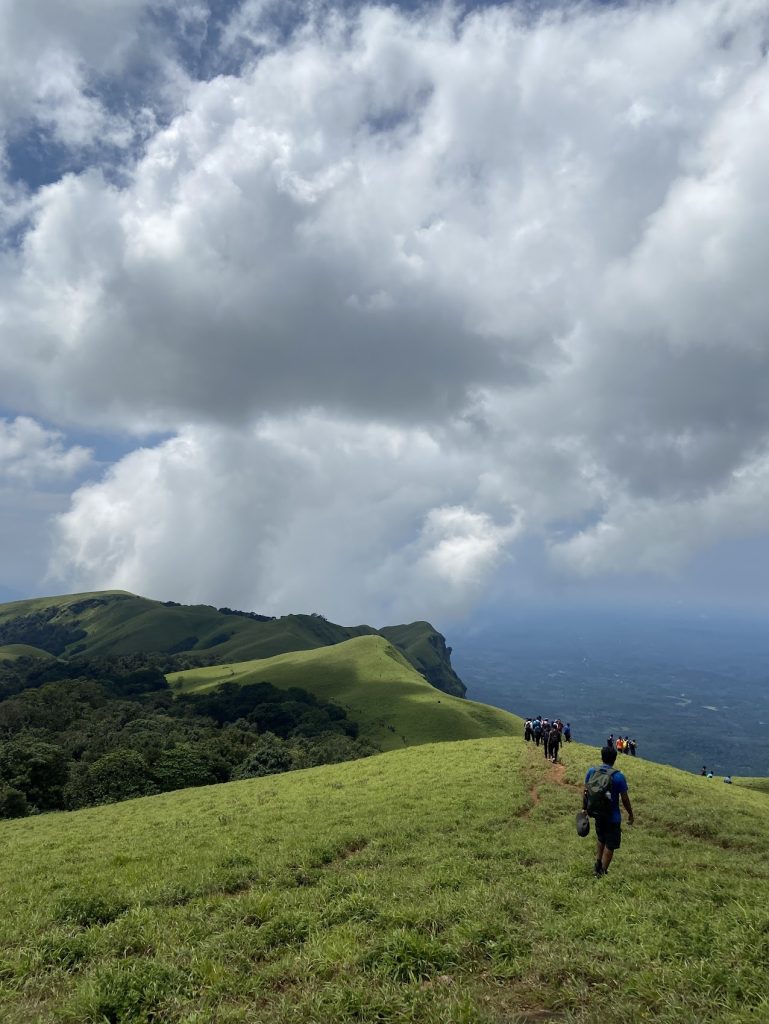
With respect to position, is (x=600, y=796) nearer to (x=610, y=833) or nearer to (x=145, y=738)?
(x=610, y=833)

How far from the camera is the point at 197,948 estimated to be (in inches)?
438

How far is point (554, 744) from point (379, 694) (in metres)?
121

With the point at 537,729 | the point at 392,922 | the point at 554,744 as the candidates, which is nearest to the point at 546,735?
the point at 554,744

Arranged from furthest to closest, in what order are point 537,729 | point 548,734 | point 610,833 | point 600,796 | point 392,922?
point 537,729 < point 548,734 < point 610,833 < point 600,796 < point 392,922

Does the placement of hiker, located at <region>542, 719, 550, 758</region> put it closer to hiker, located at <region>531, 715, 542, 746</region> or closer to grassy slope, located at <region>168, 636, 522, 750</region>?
hiker, located at <region>531, 715, 542, 746</region>

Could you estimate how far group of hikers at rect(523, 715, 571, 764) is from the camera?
1401 inches

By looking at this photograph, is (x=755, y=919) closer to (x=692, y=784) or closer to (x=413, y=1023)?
(x=413, y=1023)

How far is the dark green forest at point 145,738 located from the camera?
202 ft

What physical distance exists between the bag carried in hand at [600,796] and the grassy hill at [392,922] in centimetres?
173

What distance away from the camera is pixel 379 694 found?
151000 millimetres

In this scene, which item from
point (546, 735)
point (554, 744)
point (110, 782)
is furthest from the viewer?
point (110, 782)

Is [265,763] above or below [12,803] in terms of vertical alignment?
above

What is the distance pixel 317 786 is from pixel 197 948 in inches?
883

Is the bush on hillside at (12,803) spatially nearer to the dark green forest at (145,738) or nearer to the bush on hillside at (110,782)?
the dark green forest at (145,738)
